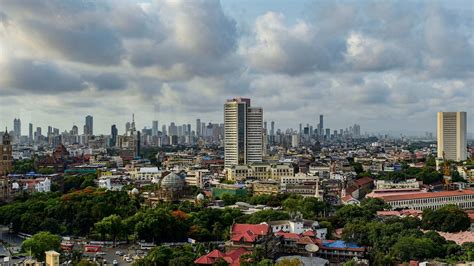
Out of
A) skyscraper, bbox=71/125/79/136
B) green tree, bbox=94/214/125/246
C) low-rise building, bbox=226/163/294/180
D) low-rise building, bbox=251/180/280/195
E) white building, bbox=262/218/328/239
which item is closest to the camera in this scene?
white building, bbox=262/218/328/239

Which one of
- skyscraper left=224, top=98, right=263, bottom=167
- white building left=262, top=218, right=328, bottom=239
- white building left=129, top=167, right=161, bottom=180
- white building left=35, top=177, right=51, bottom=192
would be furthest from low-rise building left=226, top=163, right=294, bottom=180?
white building left=262, top=218, right=328, bottom=239

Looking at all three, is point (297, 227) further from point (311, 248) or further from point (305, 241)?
point (311, 248)

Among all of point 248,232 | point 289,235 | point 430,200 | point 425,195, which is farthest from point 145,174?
point 248,232

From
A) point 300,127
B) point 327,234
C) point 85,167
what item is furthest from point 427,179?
point 300,127

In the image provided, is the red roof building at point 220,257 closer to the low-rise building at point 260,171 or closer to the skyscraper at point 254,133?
the low-rise building at point 260,171

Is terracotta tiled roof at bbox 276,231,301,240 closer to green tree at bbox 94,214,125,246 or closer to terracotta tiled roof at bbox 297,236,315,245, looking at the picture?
terracotta tiled roof at bbox 297,236,315,245

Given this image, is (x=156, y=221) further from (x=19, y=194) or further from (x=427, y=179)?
(x=427, y=179)
